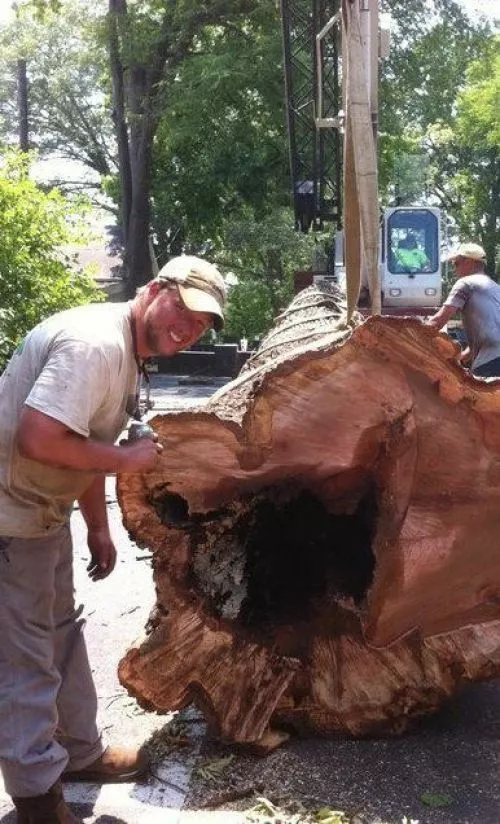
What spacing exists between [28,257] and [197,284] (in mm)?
6025

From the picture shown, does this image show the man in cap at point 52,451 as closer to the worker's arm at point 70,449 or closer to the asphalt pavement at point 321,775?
the worker's arm at point 70,449

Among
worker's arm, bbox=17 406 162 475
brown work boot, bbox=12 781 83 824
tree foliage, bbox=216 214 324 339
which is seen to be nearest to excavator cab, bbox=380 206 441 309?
tree foliage, bbox=216 214 324 339

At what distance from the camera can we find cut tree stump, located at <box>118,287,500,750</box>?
2578mm

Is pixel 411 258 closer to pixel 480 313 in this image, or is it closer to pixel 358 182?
pixel 480 313

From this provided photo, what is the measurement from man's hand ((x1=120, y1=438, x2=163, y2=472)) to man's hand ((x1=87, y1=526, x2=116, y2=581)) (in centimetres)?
59

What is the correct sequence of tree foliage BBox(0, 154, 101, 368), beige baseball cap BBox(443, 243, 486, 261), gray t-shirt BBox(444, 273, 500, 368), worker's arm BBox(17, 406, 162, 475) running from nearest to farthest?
worker's arm BBox(17, 406, 162, 475) < gray t-shirt BBox(444, 273, 500, 368) < beige baseball cap BBox(443, 243, 486, 261) < tree foliage BBox(0, 154, 101, 368)

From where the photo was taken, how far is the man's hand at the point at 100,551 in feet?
9.28

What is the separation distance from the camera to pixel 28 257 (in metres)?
7.99

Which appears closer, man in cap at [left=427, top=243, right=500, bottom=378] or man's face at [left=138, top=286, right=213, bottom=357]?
man's face at [left=138, top=286, right=213, bottom=357]

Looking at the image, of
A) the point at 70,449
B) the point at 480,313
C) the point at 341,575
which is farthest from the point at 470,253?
the point at 70,449

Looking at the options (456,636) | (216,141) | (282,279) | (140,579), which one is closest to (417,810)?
(456,636)

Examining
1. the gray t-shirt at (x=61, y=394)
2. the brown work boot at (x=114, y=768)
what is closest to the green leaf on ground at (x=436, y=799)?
the brown work boot at (x=114, y=768)

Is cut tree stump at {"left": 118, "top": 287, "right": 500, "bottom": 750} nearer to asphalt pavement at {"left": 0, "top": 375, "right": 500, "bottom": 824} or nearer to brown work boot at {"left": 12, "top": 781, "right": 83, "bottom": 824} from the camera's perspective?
asphalt pavement at {"left": 0, "top": 375, "right": 500, "bottom": 824}

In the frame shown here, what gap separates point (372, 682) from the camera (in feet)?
9.41
